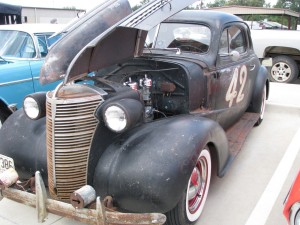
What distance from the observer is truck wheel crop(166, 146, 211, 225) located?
8.77 feet

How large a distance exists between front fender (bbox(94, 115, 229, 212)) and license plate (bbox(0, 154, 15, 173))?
2.65 ft

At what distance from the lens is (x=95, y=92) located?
8.95 feet

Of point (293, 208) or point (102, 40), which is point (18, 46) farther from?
point (293, 208)

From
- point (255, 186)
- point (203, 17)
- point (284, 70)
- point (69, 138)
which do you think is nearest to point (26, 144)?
point (69, 138)

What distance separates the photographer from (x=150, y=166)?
2434mm

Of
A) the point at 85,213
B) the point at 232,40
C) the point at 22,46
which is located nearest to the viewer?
the point at 85,213

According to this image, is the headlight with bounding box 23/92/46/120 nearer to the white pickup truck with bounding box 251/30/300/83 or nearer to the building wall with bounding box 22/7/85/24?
the white pickup truck with bounding box 251/30/300/83

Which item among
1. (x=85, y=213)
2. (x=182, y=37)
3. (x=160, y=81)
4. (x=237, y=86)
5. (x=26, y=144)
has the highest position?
(x=182, y=37)

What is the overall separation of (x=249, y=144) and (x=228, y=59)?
1.27 meters

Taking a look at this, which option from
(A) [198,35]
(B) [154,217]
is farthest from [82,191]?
(A) [198,35]

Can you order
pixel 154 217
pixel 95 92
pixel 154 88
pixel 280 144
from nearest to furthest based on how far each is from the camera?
pixel 154 217, pixel 95 92, pixel 154 88, pixel 280 144

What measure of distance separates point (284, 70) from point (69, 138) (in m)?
8.30

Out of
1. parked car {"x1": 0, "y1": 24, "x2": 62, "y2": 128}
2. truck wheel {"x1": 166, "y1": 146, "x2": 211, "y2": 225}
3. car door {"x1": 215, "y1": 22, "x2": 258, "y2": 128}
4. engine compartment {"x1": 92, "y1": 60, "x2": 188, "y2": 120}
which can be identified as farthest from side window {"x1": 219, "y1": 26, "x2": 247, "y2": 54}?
parked car {"x1": 0, "y1": 24, "x2": 62, "y2": 128}

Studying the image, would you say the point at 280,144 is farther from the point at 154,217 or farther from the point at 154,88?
the point at 154,217
